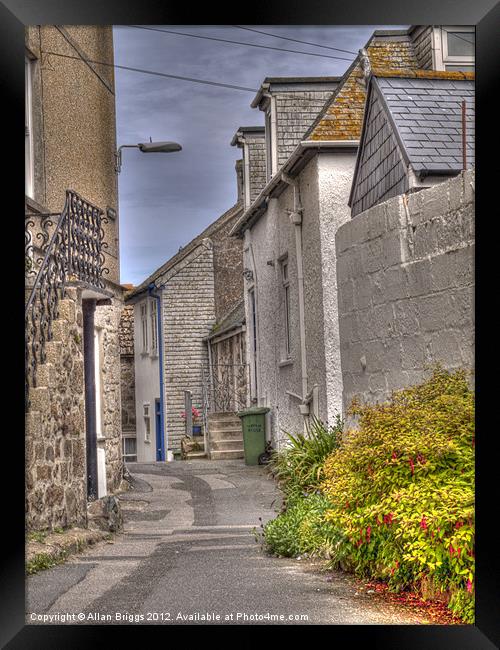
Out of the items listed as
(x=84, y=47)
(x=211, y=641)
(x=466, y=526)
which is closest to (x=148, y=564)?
(x=211, y=641)

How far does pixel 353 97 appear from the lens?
12.2 m

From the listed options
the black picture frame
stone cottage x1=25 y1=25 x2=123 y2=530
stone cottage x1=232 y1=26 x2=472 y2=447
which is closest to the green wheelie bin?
stone cottage x1=232 y1=26 x2=472 y2=447

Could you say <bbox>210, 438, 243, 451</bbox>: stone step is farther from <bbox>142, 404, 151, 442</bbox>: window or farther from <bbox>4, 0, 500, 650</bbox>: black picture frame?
<bbox>4, 0, 500, 650</bbox>: black picture frame

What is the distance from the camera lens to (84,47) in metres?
9.60

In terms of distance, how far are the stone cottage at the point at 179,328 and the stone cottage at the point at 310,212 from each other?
3795mm

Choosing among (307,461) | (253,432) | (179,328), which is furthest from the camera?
(179,328)

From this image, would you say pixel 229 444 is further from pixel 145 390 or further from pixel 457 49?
pixel 457 49

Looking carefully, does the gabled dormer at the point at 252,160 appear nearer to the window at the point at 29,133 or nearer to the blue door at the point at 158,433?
the blue door at the point at 158,433

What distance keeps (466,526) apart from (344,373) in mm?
3751

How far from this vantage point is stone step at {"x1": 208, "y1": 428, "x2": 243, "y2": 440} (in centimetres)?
1669

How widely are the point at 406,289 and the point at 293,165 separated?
18.8 feet

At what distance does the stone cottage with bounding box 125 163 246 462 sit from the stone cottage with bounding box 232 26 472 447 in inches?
149

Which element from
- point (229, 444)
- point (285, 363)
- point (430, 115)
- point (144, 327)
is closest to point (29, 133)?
point (430, 115)
